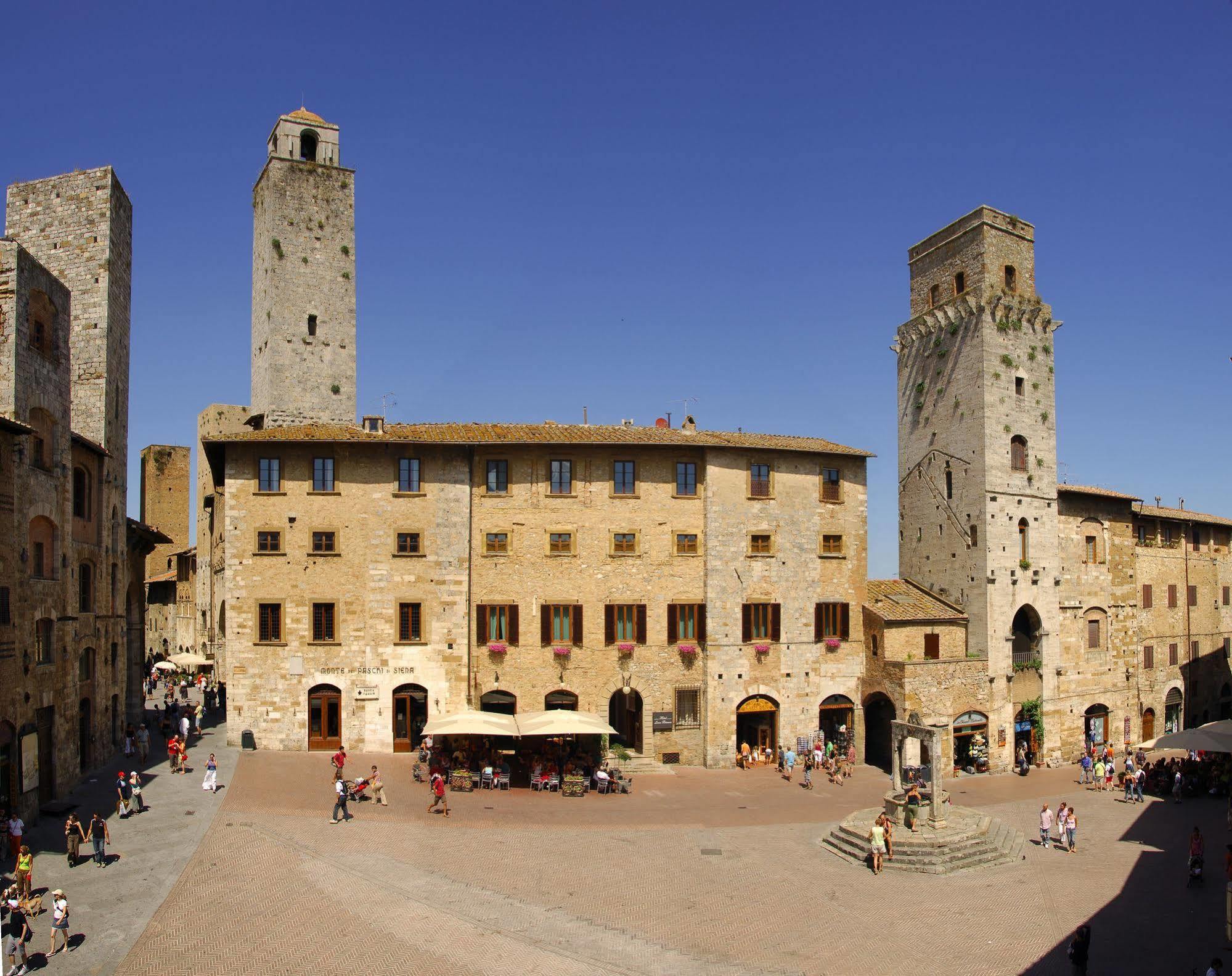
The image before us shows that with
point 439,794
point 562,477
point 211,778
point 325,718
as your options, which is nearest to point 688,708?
point 562,477

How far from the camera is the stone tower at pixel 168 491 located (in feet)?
223

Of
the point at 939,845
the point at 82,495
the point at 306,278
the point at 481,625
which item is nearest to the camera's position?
the point at 939,845

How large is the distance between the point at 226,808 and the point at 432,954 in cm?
1201

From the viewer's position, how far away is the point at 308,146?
43469 mm

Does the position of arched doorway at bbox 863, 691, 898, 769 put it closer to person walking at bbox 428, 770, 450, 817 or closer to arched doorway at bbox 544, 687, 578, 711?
arched doorway at bbox 544, 687, 578, 711

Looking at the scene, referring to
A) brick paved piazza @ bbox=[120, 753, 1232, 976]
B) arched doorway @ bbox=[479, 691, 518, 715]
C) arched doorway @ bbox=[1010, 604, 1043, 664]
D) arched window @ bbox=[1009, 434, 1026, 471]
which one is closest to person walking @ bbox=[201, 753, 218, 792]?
brick paved piazza @ bbox=[120, 753, 1232, 976]

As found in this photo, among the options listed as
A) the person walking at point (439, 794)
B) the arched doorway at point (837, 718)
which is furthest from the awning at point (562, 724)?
the arched doorway at point (837, 718)

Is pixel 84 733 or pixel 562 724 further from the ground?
pixel 562 724

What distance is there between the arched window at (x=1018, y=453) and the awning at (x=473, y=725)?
25.1 meters

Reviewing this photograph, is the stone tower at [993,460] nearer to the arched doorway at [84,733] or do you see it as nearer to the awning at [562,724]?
the awning at [562,724]

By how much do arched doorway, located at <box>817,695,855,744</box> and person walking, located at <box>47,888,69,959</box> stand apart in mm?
29224

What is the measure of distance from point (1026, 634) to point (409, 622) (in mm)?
28031

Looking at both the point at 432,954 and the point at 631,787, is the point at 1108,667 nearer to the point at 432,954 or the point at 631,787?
the point at 631,787

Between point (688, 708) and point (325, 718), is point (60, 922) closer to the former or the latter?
point (325, 718)
